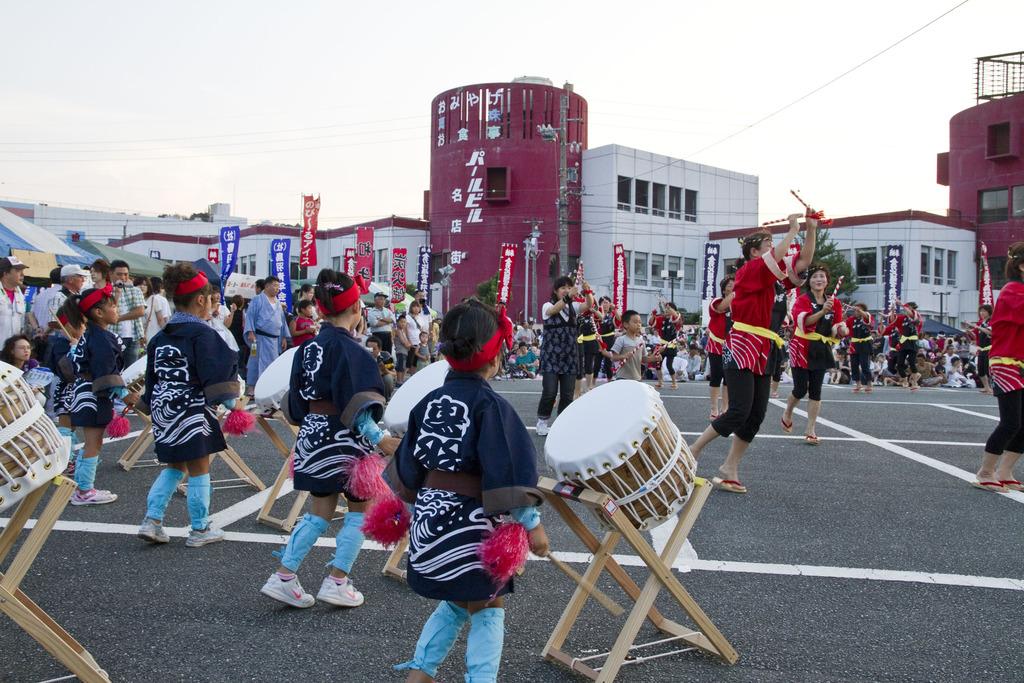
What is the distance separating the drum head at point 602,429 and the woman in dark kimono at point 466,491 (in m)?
0.36

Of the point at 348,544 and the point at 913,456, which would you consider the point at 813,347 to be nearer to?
the point at 913,456

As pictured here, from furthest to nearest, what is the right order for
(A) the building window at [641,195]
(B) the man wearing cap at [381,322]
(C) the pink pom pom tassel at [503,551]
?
(A) the building window at [641,195]
(B) the man wearing cap at [381,322]
(C) the pink pom pom tassel at [503,551]

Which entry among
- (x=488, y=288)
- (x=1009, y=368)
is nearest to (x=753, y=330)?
Answer: (x=1009, y=368)

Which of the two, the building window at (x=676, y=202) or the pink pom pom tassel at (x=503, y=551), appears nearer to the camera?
the pink pom pom tassel at (x=503, y=551)

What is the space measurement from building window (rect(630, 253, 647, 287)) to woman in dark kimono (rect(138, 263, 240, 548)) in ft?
149

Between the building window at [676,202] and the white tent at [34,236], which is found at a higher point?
the building window at [676,202]

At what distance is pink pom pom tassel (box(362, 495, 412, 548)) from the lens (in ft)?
10.4

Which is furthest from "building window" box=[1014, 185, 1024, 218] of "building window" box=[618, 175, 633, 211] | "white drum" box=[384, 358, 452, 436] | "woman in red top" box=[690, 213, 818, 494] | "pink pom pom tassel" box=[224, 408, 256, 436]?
"pink pom pom tassel" box=[224, 408, 256, 436]

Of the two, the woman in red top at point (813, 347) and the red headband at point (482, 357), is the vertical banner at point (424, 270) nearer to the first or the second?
the woman in red top at point (813, 347)

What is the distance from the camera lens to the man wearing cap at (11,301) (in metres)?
8.70

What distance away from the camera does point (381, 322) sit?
15977 mm

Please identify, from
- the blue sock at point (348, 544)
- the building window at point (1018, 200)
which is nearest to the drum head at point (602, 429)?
the blue sock at point (348, 544)

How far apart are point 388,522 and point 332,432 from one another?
97cm

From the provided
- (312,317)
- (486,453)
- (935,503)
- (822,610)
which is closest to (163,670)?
(486,453)
